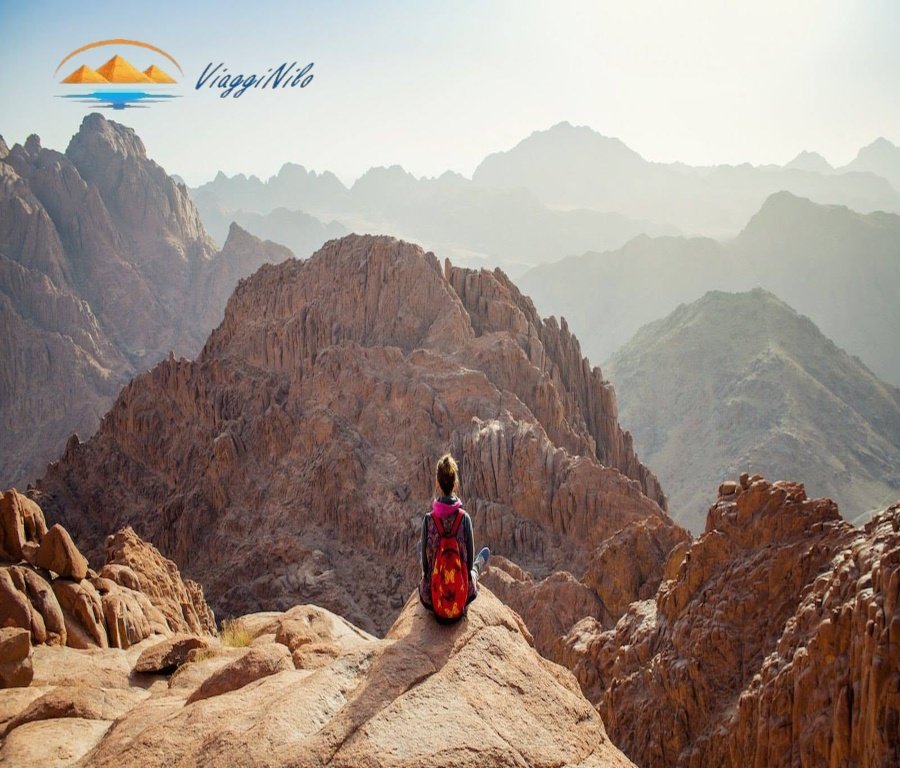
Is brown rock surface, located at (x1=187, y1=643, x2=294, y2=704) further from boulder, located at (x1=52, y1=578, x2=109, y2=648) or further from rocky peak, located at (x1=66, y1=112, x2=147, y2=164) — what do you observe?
rocky peak, located at (x1=66, y1=112, x2=147, y2=164)

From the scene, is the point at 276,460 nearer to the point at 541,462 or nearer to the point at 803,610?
the point at 541,462

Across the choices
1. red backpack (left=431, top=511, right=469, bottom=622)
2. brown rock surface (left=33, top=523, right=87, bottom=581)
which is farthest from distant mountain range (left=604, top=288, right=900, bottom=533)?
red backpack (left=431, top=511, right=469, bottom=622)

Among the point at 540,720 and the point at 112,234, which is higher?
the point at 112,234

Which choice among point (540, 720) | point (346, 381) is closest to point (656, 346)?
point (346, 381)

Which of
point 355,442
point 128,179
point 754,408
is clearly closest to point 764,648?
point 355,442

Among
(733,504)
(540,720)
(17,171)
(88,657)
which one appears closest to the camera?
(540,720)

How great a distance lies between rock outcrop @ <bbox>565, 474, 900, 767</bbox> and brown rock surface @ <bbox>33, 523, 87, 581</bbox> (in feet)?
43.5

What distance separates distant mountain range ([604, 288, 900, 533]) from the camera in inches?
2827

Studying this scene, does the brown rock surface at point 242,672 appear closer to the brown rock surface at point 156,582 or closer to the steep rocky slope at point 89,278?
the brown rock surface at point 156,582

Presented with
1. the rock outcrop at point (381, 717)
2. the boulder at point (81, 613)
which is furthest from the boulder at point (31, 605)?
the rock outcrop at point (381, 717)

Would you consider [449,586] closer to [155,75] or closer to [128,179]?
[155,75]

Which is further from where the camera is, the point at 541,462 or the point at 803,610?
the point at 541,462

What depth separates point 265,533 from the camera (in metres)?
47.6

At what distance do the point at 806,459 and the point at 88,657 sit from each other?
69006 millimetres
